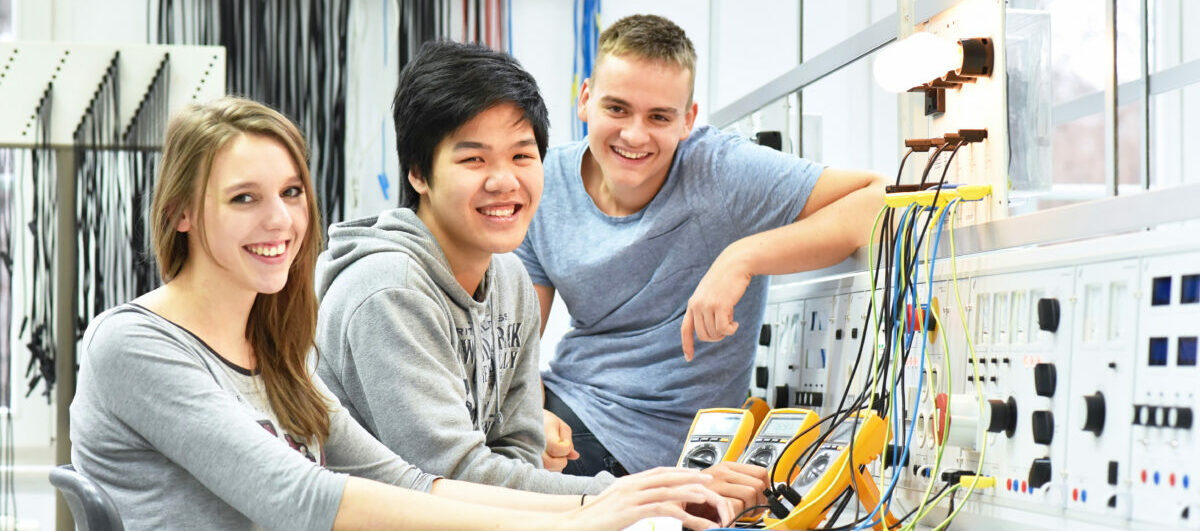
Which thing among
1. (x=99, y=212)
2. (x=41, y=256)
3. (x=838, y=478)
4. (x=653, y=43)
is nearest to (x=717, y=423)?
(x=838, y=478)

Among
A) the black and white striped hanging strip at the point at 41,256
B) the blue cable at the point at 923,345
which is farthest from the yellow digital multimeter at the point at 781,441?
the black and white striped hanging strip at the point at 41,256

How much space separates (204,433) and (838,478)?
2.61ft

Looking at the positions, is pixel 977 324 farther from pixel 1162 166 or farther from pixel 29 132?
pixel 1162 166

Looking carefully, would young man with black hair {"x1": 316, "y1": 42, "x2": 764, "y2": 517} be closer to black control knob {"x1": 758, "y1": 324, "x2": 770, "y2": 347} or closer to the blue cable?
the blue cable

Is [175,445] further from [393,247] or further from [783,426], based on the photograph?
[783,426]

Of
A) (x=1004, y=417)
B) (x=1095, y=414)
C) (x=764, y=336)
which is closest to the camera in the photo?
(x=1095, y=414)

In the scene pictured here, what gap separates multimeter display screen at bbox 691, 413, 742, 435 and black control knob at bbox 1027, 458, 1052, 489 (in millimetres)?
547

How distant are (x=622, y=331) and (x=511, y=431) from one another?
473 mm

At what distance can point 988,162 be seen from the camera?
162 centimetres

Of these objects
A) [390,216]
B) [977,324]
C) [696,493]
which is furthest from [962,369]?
[390,216]

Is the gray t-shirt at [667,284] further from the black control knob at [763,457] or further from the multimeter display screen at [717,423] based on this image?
the black control knob at [763,457]

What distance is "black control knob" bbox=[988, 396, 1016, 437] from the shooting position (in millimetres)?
1411

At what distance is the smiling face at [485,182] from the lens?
1.67 metres

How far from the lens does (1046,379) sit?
1.34m
